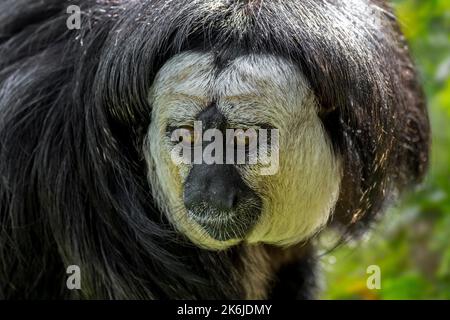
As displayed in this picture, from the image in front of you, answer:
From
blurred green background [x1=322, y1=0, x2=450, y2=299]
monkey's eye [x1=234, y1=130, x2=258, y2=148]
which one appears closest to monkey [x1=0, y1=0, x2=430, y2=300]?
monkey's eye [x1=234, y1=130, x2=258, y2=148]

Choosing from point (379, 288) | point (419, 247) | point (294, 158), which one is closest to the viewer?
point (294, 158)

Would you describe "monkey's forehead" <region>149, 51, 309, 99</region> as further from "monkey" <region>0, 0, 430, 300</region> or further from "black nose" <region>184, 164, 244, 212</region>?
"black nose" <region>184, 164, 244, 212</region>

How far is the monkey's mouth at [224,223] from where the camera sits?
371 centimetres

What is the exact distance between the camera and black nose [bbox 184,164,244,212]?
3.60 m

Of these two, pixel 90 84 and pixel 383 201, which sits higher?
pixel 90 84

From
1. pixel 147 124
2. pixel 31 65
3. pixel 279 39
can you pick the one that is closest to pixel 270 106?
pixel 279 39

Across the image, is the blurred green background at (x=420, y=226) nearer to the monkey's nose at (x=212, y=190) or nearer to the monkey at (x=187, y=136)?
the monkey at (x=187, y=136)

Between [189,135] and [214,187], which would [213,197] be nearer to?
[214,187]

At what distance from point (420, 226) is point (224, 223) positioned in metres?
2.30

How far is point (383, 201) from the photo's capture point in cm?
430

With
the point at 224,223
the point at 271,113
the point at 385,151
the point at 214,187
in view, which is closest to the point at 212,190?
the point at 214,187

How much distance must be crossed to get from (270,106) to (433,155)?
73.7 inches

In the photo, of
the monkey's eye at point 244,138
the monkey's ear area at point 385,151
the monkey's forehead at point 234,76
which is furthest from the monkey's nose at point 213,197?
the monkey's ear area at point 385,151

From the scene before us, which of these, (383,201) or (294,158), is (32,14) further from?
(383,201)
